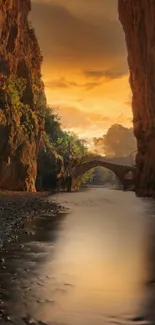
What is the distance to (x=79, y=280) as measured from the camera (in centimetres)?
1044

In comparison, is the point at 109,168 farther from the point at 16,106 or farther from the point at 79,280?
the point at 79,280

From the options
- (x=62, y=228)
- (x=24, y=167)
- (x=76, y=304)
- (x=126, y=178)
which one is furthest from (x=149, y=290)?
(x=126, y=178)

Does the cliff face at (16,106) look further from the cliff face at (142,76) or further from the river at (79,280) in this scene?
the river at (79,280)

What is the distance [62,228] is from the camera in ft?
68.8

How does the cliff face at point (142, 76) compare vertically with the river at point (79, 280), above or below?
above

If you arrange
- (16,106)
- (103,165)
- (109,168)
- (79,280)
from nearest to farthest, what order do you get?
(79,280) → (16,106) → (103,165) → (109,168)

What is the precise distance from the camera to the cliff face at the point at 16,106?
169ft

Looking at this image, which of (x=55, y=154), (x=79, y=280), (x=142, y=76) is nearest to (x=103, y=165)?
(x=55, y=154)

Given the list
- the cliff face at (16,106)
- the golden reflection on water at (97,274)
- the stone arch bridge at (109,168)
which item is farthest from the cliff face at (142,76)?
the golden reflection on water at (97,274)

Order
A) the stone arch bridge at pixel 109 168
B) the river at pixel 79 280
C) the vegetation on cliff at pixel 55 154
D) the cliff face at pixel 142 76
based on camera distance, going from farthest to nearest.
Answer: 1. the stone arch bridge at pixel 109 168
2. the vegetation on cliff at pixel 55 154
3. the cliff face at pixel 142 76
4. the river at pixel 79 280

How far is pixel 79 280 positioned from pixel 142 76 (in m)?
55.9

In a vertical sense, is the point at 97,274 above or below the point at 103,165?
below

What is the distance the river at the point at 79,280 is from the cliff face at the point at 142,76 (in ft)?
133

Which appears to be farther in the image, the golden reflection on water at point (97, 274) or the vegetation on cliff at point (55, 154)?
the vegetation on cliff at point (55, 154)
